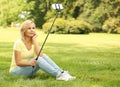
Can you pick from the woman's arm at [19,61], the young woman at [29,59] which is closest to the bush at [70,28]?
the young woman at [29,59]

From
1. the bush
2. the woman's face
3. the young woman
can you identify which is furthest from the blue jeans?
the bush

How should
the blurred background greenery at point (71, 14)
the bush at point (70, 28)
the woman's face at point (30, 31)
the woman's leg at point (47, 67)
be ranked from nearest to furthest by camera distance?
the woman's leg at point (47, 67), the woman's face at point (30, 31), the bush at point (70, 28), the blurred background greenery at point (71, 14)

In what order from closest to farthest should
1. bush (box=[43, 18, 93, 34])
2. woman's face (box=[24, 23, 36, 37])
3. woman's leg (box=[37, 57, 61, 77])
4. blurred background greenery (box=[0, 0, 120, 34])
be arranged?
woman's leg (box=[37, 57, 61, 77]) < woman's face (box=[24, 23, 36, 37]) < bush (box=[43, 18, 93, 34]) < blurred background greenery (box=[0, 0, 120, 34])

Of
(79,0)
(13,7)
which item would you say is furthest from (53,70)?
(13,7)

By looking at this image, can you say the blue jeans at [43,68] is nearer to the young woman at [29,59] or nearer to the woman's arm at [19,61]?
the young woman at [29,59]

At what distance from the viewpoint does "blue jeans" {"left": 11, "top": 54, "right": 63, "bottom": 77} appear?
696 cm

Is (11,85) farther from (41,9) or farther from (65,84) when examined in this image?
(41,9)

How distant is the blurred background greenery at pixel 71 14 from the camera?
37.0 meters

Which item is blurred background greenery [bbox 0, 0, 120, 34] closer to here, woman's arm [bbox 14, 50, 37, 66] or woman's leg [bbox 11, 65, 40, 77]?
woman's leg [bbox 11, 65, 40, 77]

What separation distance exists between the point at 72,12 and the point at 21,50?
37.5 m

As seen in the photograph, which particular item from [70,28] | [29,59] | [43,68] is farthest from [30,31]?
[70,28]

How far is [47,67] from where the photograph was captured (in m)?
6.96

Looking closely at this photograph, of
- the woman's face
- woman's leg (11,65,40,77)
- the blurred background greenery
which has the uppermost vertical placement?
the woman's face

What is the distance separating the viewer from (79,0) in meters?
42.1
